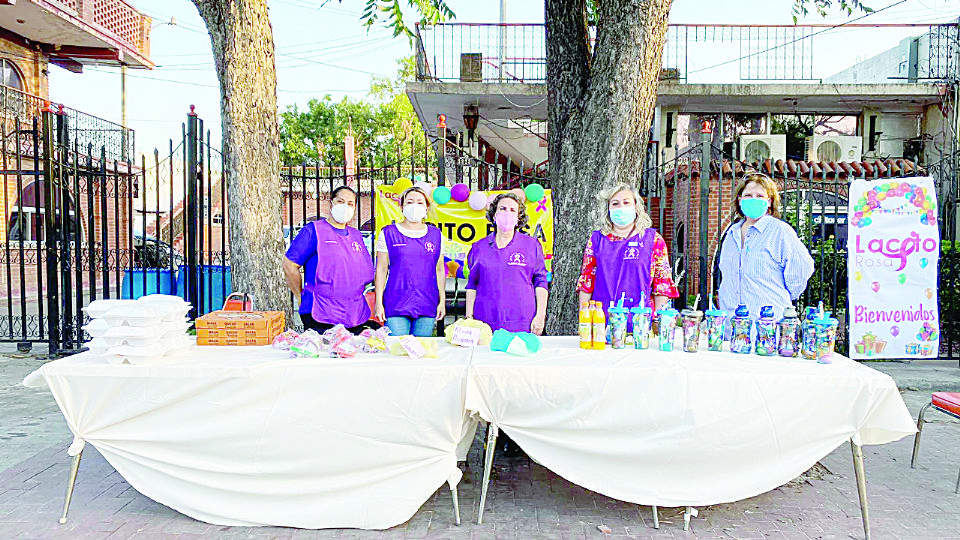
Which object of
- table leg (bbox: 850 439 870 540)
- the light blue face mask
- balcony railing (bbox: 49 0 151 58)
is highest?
balcony railing (bbox: 49 0 151 58)

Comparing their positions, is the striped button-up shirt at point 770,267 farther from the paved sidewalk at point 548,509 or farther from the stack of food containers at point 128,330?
the stack of food containers at point 128,330

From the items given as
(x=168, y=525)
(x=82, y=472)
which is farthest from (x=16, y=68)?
(x=168, y=525)

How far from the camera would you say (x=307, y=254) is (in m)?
4.78

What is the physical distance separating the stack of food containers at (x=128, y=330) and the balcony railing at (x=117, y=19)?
568 inches

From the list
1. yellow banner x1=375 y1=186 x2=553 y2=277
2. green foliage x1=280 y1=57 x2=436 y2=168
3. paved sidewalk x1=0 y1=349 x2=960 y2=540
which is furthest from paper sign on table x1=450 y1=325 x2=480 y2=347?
green foliage x1=280 y1=57 x2=436 y2=168

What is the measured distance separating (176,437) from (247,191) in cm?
271

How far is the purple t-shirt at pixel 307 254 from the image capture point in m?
4.76

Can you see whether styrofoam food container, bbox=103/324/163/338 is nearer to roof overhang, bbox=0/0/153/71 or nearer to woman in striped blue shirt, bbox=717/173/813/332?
woman in striped blue shirt, bbox=717/173/813/332

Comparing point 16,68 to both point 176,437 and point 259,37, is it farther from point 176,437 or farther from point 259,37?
point 176,437

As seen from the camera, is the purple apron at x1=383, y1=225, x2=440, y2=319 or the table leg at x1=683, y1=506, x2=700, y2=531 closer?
the table leg at x1=683, y1=506, x2=700, y2=531

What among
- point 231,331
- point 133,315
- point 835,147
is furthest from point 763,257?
point 835,147

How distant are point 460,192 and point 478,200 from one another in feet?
0.81

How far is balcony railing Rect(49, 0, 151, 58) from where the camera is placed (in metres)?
16.2

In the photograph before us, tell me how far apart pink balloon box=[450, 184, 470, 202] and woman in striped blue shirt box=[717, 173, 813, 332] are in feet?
8.37
